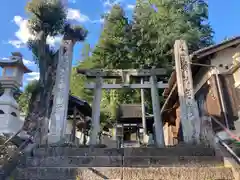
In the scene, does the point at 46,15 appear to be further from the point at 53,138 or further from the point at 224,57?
the point at 224,57

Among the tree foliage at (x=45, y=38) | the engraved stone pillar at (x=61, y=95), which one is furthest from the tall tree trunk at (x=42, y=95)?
the engraved stone pillar at (x=61, y=95)

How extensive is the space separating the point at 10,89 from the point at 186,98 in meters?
6.79

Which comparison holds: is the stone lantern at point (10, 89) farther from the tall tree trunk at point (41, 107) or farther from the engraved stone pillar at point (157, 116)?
the engraved stone pillar at point (157, 116)

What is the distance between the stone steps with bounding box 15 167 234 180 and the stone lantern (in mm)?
2568

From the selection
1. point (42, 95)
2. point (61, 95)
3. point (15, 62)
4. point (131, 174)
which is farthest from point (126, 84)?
point (131, 174)

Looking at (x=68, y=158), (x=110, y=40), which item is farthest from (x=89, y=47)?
(x=68, y=158)

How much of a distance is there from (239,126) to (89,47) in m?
21.4

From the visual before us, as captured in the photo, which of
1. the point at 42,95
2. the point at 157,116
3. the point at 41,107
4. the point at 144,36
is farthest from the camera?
the point at 144,36

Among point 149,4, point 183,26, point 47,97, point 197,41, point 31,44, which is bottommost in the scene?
point 47,97

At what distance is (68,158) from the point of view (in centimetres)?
671

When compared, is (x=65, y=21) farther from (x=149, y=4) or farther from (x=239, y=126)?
(x=149, y=4)

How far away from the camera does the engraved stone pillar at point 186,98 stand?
9016mm

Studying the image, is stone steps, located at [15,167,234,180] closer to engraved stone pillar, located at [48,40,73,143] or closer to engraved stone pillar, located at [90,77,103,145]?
engraved stone pillar, located at [48,40,73,143]

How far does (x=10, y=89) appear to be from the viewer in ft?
27.7
